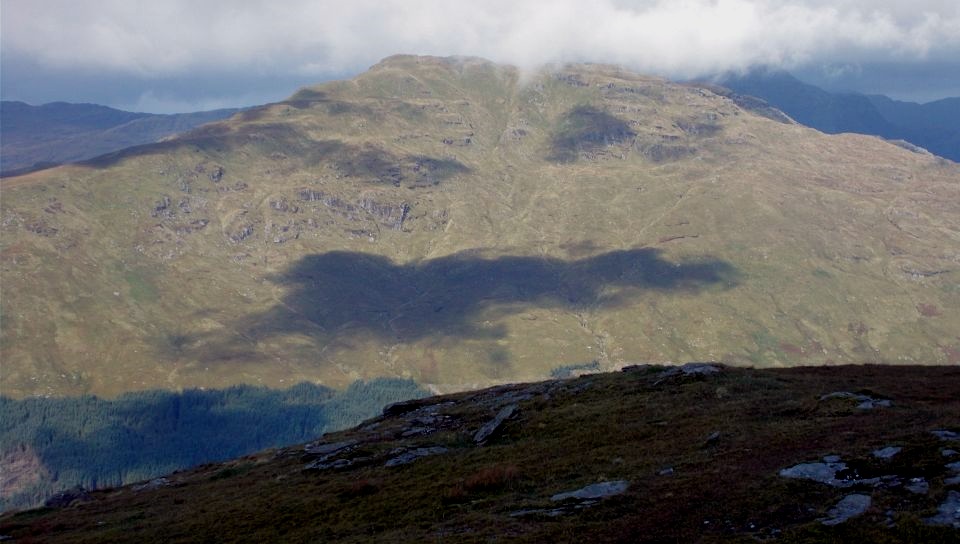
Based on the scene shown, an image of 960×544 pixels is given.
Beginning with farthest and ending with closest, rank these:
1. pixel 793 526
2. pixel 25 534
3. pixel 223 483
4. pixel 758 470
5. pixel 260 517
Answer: pixel 223 483, pixel 25 534, pixel 260 517, pixel 758 470, pixel 793 526

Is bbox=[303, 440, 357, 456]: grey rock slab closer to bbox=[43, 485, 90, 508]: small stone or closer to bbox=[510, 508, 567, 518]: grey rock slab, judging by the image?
bbox=[43, 485, 90, 508]: small stone

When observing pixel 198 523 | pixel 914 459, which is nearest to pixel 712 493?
pixel 914 459

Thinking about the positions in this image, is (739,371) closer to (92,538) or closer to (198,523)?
(198,523)

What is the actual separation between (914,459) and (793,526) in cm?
825

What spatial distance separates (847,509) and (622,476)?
1057 cm

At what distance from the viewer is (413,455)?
48.3 meters

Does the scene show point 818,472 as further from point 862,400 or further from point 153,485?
point 153,485

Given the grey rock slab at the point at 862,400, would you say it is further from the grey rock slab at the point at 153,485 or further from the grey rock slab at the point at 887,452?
the grey rock slab at the point at 153,485

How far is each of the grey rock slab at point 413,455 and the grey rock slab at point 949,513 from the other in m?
30.3

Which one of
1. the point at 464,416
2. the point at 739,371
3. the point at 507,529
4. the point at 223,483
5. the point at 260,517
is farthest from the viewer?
the point at 464,416

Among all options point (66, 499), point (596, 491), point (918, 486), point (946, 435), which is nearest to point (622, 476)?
point (596, 491)

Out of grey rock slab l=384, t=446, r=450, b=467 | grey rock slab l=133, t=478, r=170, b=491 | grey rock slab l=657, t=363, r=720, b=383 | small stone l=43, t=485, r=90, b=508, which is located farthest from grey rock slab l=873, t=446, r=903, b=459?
small stone l=43, t=485, r=90, b=508

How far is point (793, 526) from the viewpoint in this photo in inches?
989

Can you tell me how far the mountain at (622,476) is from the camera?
26.8 meters
